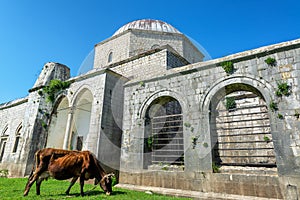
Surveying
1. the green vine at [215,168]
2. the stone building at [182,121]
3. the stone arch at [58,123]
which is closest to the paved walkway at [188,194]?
the stone building at [182,121]

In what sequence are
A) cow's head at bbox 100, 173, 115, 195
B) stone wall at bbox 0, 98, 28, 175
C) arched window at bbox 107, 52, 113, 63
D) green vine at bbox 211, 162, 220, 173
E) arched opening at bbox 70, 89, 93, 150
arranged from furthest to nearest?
arched window at bbox 107, 52, 113, 63, arched opening at bbox 70, 89, 93, 150, stone wall at bbox 0, 98, 28, 175, green vine at bbox 211, 162, 220, 173, cow's head at bbox 100, 173, 115, 195

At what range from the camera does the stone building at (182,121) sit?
17.4 feet

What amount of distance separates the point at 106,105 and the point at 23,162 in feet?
19.0

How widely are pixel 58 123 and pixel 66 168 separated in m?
7.53

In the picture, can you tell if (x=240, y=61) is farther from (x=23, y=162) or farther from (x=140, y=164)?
(x=23, y=162)

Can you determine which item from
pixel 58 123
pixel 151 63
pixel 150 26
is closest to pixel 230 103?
pixel 151 63

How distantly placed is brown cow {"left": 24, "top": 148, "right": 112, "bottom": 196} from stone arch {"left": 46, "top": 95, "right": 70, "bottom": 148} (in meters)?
6.22

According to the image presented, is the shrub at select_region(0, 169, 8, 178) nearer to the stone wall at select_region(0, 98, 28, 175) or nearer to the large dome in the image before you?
the stone wall at select_region(0, 98, 28, 175)

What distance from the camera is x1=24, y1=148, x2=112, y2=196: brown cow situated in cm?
504

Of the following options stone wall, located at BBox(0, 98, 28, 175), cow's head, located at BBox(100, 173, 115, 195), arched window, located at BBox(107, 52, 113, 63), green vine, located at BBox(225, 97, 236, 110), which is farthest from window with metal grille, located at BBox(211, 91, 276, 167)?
stone wall, located at BBox(0, 98, 28, 175)

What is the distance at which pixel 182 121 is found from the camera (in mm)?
7484

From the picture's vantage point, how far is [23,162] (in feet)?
33.6

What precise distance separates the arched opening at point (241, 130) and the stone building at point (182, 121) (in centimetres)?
6

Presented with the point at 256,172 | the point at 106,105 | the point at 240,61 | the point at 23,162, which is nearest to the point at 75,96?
the point at 106,105
